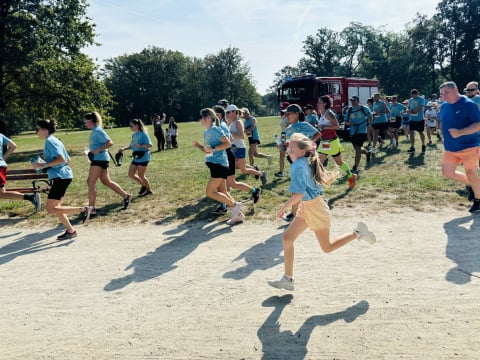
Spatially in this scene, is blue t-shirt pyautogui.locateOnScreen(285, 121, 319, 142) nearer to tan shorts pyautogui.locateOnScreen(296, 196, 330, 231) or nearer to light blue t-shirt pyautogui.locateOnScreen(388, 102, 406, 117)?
tan shorts pyautogui.locateOnScreen(296, 196, 330, 231)

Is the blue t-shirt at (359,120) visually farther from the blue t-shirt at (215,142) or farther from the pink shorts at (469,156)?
the blue t-shirt at (215,142)

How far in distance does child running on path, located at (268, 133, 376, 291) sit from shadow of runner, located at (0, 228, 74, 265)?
3.95 meters

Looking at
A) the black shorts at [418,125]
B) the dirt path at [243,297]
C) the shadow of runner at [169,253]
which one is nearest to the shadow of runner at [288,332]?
the dirt path at [243,297]

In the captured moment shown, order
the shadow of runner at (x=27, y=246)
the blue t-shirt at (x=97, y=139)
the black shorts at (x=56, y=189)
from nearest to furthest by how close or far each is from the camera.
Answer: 1. the shadow of runner at (x=27, y=246)
2. the black shorts at (x=56, y=189)
3. the blue t-shirt at (x=97, y=139)

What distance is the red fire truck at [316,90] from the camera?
23.1 metres

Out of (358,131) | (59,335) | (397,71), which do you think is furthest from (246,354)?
(397,71)

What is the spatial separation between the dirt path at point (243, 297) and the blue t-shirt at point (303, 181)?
3.45 ft

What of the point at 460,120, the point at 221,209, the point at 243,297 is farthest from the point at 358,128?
the point at 243,297

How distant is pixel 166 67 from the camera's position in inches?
3354

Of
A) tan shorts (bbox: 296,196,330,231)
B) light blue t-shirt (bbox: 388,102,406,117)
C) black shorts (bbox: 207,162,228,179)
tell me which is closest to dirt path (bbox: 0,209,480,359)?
tan shorts (bbox: 296,196,330,231)

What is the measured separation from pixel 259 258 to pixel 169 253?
1.34 m

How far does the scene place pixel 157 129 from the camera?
66.1 ft

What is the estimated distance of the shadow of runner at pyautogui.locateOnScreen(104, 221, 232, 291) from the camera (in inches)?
183

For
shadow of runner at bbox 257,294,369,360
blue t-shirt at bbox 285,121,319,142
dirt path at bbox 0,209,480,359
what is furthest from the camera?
blue t-shirt at bbox 285,121,319,142
